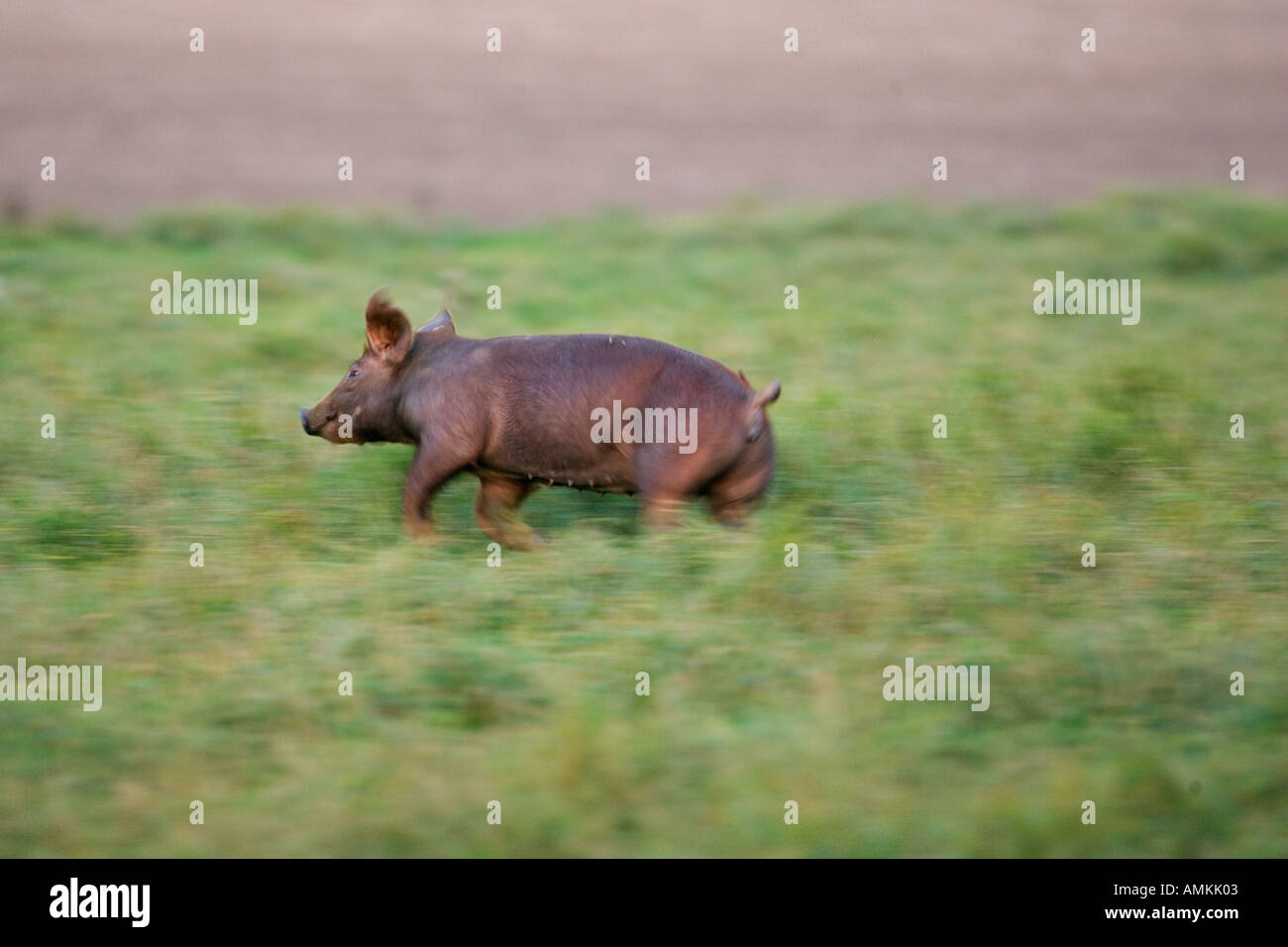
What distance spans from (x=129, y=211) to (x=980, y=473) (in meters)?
10.8

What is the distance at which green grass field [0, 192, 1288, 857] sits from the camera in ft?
14.1

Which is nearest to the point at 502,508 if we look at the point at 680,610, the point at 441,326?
the point at 441,326

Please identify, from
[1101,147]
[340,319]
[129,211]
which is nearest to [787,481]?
[340,319]

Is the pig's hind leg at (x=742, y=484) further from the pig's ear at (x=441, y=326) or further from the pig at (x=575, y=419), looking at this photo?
the pig's ear at (x=441, y=326)

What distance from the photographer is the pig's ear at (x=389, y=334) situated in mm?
6651

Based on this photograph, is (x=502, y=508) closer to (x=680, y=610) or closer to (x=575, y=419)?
(x=575, y=419)

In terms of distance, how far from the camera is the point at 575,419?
633 cm

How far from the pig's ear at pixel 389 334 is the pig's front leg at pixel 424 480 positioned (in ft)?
1.66

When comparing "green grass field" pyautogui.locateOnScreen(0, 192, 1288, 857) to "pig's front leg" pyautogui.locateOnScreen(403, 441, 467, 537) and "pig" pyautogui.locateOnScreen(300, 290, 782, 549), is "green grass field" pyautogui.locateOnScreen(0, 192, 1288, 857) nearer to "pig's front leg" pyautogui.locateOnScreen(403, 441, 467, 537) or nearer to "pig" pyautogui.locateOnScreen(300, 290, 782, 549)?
"pig's front leg" pyautogui.locateOnScreen(403, 441, 467, 537)

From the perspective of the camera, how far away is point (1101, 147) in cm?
1769

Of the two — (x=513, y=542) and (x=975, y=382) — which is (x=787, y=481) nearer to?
(x=513, y=542)

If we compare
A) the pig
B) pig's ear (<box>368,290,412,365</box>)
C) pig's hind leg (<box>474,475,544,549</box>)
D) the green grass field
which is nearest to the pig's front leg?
the pig

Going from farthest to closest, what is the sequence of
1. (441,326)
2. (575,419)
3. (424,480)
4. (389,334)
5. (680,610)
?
1. (441,326)
2. (389,334)
3. (424,480)
4. (575,419)
5. (680,610)

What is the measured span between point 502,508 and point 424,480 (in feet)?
1.65
